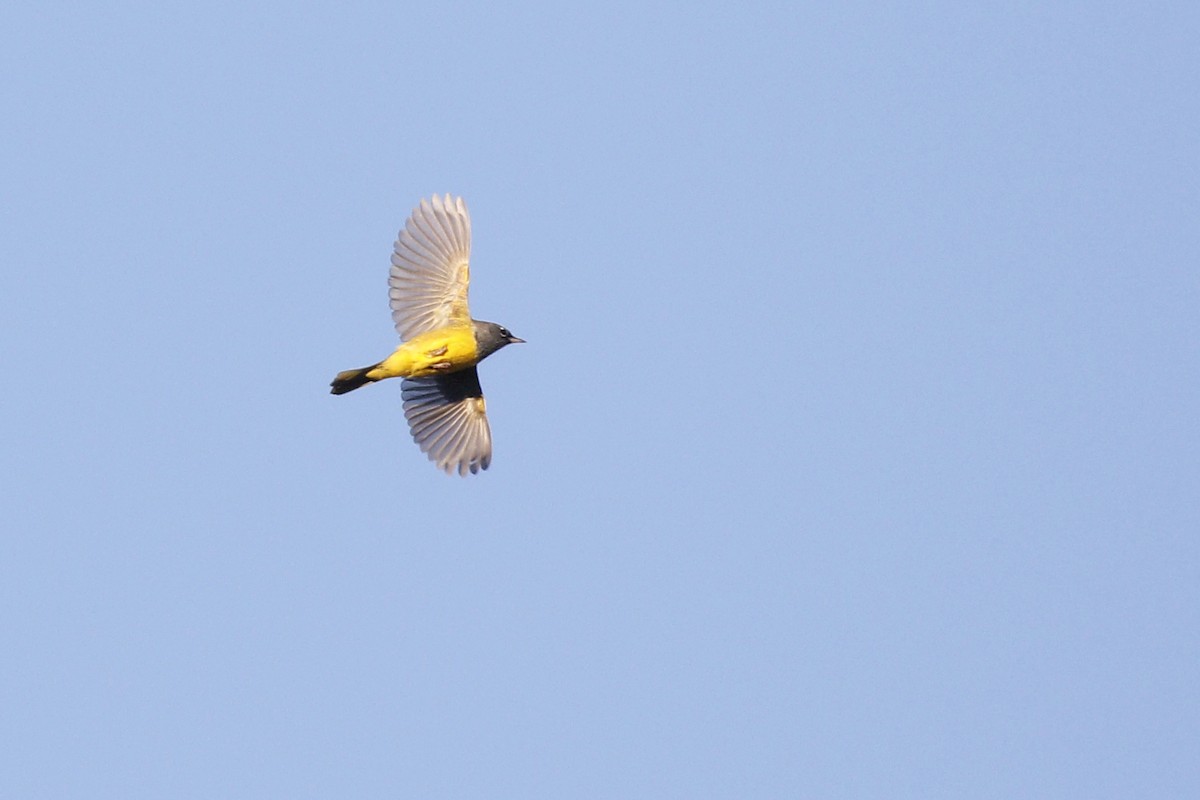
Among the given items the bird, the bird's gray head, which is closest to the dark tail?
the bird

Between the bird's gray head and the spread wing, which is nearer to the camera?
the bird's gray head

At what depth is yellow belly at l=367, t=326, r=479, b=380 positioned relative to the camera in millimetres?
16234

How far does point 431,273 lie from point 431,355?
2.81 feet

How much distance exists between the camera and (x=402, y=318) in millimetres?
16672

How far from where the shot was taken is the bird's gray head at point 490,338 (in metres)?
16.7

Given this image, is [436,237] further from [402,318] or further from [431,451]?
[431,451]

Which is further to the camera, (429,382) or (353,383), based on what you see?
(429,382)

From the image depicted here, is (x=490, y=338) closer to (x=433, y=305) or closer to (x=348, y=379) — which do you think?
(x=433, y=305)

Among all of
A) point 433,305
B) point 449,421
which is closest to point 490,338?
point 433,305

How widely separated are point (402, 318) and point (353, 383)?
2.74ft

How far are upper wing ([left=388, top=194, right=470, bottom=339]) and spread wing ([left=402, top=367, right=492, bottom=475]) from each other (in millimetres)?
809

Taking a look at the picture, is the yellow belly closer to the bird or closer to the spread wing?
the bird

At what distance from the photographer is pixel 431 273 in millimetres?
16719

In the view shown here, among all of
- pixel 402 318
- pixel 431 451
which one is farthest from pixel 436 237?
pixel 431 451
